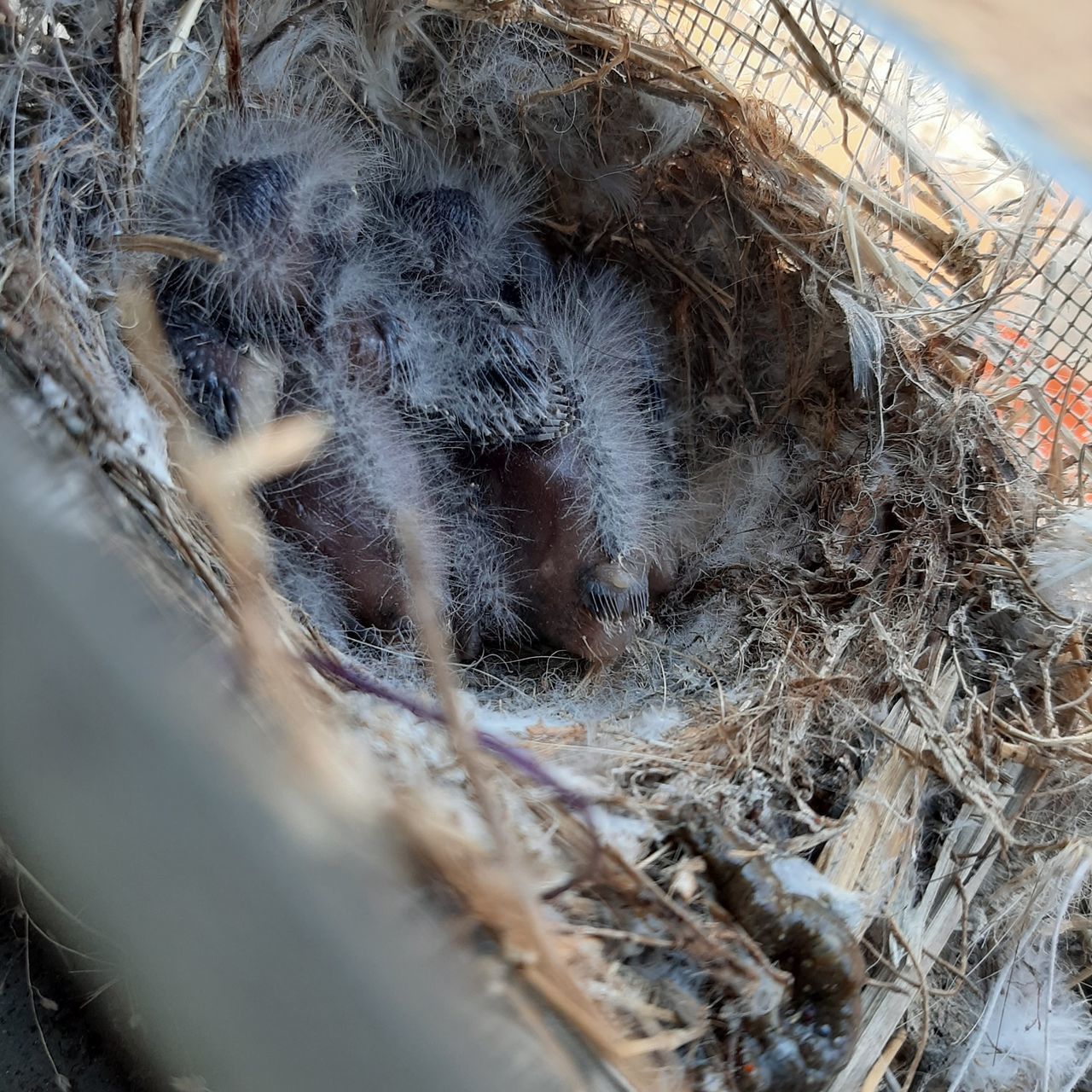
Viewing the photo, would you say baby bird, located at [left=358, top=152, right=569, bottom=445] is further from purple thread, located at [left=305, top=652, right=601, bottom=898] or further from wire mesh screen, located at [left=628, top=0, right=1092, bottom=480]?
purple thread, located at [left=305, top=652, right=601, bottom=898]

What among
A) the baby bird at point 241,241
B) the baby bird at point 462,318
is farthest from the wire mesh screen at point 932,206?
the baby bird at point 241,241

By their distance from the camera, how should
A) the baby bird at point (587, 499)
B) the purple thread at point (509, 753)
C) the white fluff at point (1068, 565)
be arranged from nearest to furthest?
Answer: the purple thread at point (509, 753), the white fluff at point (1068, 565), the baby bird at point (587, 499)

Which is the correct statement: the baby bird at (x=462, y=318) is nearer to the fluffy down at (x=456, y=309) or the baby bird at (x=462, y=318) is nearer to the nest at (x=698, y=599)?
the fluffy down at (x=456, y=309)

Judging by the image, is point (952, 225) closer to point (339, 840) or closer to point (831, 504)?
point (831, 504)

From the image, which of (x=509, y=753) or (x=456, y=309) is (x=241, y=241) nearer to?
(x=456, y=309)

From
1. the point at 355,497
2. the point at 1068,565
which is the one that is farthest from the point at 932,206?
the point at 355,497
